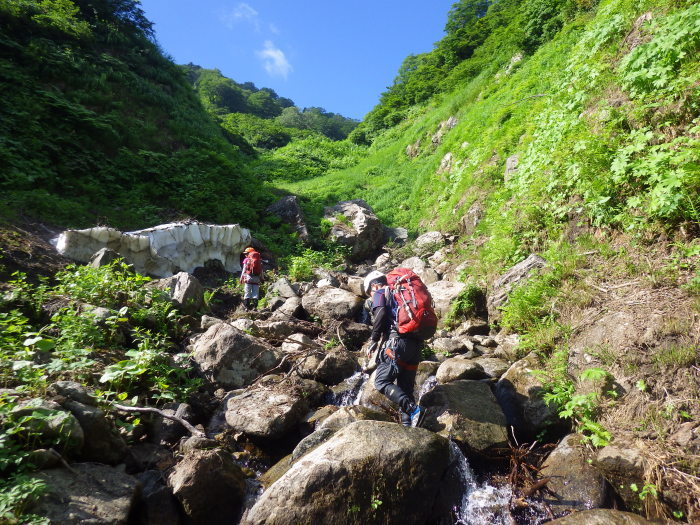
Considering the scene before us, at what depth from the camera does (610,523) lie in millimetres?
3314

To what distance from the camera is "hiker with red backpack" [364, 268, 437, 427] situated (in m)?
5.02

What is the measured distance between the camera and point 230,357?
6039 mm

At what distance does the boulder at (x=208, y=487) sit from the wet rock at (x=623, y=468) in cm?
387

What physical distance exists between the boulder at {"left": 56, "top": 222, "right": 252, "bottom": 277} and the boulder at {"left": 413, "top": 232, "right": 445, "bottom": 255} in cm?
602

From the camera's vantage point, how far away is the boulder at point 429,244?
12344 mm

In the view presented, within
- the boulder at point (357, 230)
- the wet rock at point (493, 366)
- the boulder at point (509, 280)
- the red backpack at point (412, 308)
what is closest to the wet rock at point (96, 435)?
the red backpack at point (412, 308)

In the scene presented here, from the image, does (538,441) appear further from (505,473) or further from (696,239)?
(696,239)

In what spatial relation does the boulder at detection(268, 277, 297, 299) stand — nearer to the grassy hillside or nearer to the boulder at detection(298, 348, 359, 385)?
the boulder at detection(298, 348, 359, 385)

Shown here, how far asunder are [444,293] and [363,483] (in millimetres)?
5864

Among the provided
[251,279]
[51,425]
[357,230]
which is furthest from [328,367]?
[357,230]

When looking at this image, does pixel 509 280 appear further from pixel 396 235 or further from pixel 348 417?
pixel 396 235

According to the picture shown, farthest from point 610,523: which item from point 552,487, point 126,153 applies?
point 126,153

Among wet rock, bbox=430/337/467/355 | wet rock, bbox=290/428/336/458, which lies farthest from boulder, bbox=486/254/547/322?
wet rock, bbox=290/428/336/458

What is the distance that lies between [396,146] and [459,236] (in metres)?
17.3
